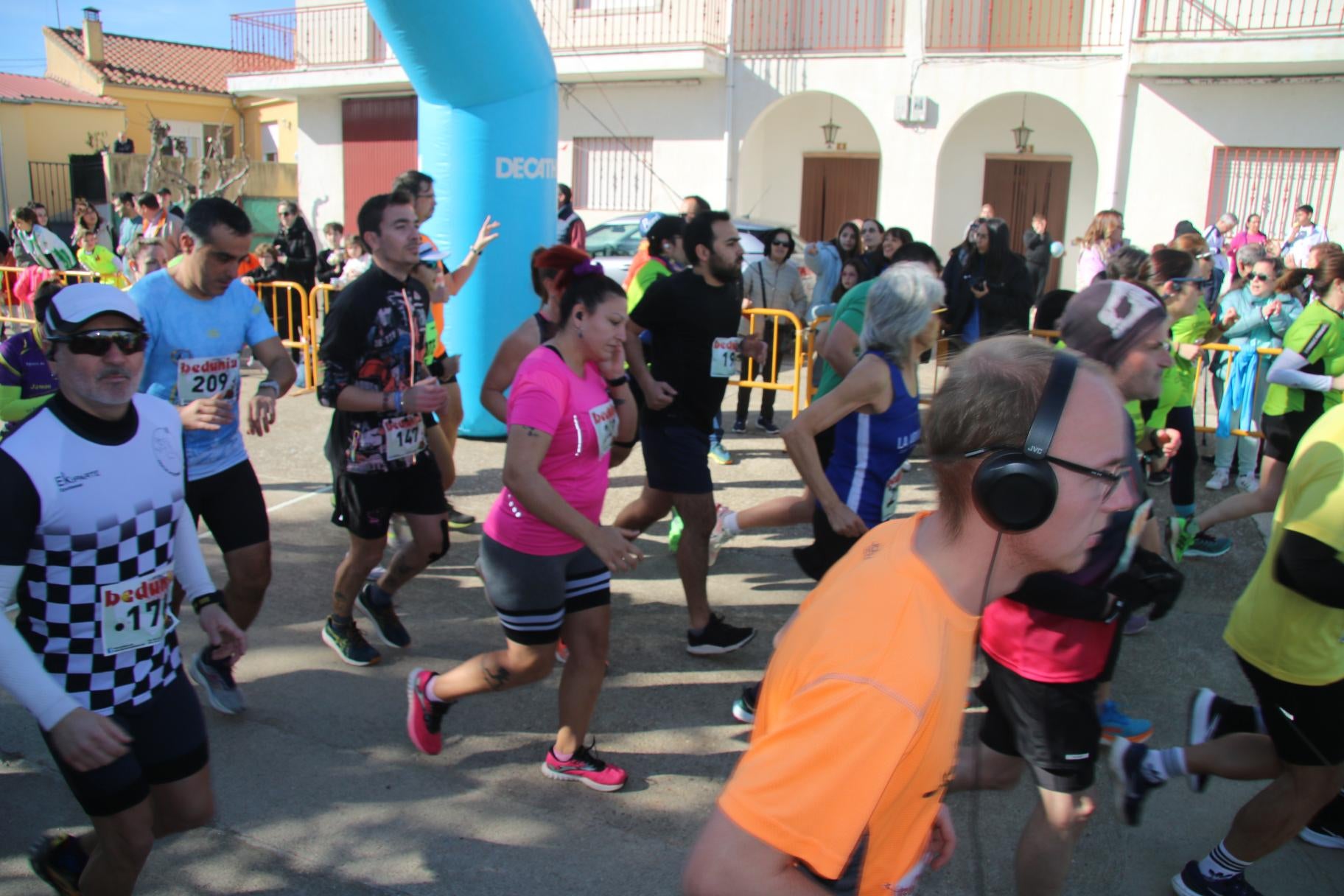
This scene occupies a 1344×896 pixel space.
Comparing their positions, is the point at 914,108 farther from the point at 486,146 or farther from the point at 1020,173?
the point at 486,146

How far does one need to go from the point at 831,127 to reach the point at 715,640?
16121mm

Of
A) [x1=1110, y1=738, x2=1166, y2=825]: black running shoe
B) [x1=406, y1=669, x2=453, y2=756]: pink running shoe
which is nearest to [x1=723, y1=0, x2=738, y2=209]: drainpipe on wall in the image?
[x1=406, y1=669, x2=453, y2=756]: pink running shoe

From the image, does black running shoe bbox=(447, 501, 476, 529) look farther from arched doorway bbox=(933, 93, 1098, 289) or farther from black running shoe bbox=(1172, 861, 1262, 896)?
arched doorway bbox=(933, 93, 1098, 289)

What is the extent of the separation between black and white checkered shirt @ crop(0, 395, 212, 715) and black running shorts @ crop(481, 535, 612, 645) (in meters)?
1.08

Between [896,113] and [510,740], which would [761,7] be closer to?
[896,113]

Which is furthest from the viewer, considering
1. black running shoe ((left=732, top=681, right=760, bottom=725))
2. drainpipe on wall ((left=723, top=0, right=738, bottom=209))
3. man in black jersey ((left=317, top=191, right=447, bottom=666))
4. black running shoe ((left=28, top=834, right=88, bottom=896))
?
drainpipe on wall ((left=723, top=0, right=738, bottom=209))

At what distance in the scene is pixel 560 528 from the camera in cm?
315

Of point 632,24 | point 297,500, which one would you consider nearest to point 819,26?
point 632,24

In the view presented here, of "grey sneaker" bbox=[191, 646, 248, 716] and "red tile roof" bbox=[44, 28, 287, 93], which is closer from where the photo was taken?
"grey sneaker" bbox=[191, 646, 248, 716]

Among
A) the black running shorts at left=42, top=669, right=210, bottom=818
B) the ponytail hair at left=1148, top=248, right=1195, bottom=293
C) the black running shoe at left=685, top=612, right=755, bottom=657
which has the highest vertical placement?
the ponytail hair at left=1148, top=248, right=1195, bottom=293

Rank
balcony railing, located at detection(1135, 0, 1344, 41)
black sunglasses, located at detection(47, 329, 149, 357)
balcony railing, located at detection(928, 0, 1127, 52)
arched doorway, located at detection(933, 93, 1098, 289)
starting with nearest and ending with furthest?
black sunglasses, located at detection(47, 329, 149, 357)
balcony railing, located at detection(1135, 0, 1344, 41)
balcony railing, located at detection(928, 0, 1127, 52)
arched doorway, located at detection(933, 93, 1098, 289)

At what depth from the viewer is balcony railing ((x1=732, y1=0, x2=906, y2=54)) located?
17672 millimetres

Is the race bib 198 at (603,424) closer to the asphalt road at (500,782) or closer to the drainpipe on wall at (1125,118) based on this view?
the asphalt road at (500,782)

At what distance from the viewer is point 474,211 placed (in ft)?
25.2
